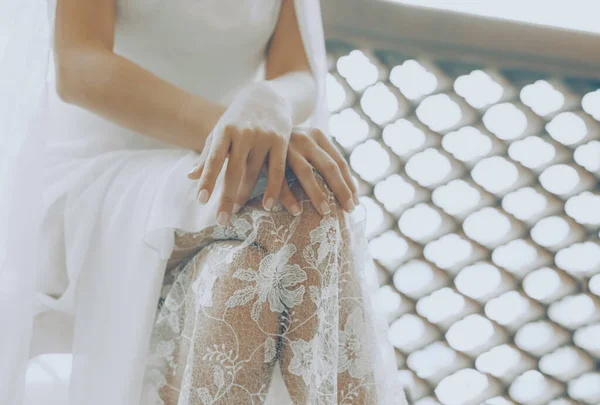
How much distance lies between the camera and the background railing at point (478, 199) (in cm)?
105

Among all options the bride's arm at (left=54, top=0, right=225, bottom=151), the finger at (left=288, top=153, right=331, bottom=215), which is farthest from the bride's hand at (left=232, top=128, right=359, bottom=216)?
the bride's arm at (left=54, top=0, right=225, bottom=151)

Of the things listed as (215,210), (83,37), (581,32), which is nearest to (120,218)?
(215,210)

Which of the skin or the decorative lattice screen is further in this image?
the decorative lattice screen

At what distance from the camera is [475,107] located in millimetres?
1067

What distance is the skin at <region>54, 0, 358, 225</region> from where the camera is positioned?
0.59 meters

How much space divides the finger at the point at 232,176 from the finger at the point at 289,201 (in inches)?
1.6

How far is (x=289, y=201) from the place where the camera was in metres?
0.59

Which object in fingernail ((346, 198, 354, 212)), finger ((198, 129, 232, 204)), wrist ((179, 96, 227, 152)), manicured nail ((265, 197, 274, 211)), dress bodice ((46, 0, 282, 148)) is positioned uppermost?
dress bodice ((46, 0, 282, 148))

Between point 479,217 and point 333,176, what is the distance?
55cm

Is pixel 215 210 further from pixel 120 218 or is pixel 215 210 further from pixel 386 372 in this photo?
pixel 386 372

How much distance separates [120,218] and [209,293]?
0.49 ft

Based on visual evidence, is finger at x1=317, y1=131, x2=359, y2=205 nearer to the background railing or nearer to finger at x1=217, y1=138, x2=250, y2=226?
finger at x1=217, y1=138, x2=250, y2=226

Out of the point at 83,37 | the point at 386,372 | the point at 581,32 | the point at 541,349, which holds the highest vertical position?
the point at 581,32

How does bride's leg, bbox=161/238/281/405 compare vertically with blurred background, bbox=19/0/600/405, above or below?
below
